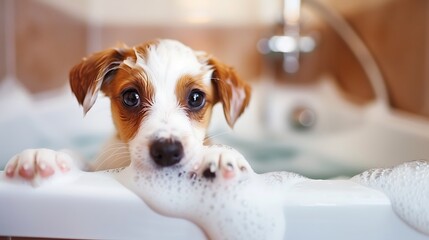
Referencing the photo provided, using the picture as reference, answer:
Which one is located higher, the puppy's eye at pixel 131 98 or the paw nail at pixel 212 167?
the puppy's eye at pixel 131 98

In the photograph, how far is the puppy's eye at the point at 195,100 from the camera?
2.75ft

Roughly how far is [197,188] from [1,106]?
1049mm

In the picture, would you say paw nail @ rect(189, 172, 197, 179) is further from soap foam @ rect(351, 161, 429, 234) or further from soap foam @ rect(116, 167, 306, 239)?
soap foam @ rect(351, 161, 429, 234)

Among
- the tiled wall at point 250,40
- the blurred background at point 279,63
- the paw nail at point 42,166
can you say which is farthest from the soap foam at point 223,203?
the tiled wall at point 250,40

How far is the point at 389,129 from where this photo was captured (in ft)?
5.43

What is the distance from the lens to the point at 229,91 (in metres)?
0.88

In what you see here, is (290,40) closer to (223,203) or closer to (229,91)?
(229,91)

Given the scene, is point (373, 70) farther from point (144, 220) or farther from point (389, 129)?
point (144, 220)

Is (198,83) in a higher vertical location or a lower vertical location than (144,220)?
higher

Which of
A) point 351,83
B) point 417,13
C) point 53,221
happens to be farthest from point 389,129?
point 53,221

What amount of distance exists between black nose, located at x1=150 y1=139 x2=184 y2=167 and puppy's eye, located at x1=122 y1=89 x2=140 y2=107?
11cm

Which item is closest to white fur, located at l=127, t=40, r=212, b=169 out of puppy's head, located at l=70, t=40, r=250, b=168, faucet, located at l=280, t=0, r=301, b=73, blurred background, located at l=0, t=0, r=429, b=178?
puppy's head, located at l=70, t=40, r=250, b=168

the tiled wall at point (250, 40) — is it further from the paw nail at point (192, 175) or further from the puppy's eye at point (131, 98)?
the paw nail at point (192, 175)

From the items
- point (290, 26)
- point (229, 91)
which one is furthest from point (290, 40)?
point (229, 91)
